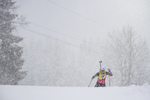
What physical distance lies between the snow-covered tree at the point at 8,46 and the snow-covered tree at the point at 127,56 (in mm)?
9983

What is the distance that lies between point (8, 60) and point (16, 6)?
14.0 feet

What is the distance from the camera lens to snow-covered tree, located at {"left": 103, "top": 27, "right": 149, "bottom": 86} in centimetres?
1152

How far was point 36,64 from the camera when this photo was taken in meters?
29.5

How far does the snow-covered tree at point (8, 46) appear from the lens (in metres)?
8.05

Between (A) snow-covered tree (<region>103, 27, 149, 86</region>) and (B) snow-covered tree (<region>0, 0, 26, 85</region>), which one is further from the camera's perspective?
(A) snow-covered tree (<region>103, 27, 149, 86</region>)

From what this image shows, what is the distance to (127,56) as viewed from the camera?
12.0 metres

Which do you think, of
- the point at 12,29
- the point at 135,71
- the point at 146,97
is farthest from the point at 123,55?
the point at 12,29

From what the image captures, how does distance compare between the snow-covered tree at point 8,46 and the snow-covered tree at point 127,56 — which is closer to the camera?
the snow-covered tree at point 8,46

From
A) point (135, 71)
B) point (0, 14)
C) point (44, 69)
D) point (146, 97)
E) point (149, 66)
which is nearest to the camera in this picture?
point (146, 97)

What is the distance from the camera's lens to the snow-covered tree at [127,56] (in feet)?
37.8

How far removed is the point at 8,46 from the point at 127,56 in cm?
1179

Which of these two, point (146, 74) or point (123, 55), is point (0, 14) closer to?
point (123, 55)

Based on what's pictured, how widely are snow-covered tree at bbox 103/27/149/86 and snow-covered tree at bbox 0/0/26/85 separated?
32.8ft

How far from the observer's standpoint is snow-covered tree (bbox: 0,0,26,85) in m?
8.05
